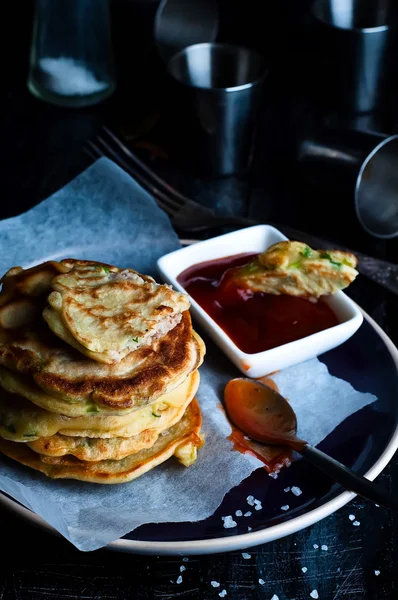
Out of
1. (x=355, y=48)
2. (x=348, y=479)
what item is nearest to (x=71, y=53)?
(x=355, y=48)

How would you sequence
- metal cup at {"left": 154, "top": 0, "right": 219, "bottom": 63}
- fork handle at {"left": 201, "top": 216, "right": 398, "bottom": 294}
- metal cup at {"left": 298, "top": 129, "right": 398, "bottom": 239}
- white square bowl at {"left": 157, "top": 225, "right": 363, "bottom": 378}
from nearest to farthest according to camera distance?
white square bowl at {"left": 157, "top": 225, "right": 363, "bottom": 378} → fork handle at {"left": 201, "top": 216, "right": 398, "bottom": 294} → metal cup at {"left": 298, "top": 129, "right": 398, "bottom": 239} → metal cup at {"left": 154, "top": 0, "right": 219, "bottom": 63}

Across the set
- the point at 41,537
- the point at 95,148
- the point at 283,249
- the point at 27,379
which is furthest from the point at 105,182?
the point at 41,537

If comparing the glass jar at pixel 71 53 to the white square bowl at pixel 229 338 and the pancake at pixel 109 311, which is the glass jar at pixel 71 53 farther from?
the pancake at pixel 109 311

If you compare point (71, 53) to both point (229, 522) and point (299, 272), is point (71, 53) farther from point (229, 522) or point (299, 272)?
point (229, 522)

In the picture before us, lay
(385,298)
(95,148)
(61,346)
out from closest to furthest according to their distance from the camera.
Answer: (61,346), (385,298), (95,148)

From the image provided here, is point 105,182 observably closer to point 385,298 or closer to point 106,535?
point 385,298

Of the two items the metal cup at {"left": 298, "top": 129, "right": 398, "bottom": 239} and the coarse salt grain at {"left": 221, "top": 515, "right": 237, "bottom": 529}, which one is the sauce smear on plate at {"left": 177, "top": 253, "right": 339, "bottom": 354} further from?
the metal cup at {"left": 298, "top": 129, "right": 398, "bottom": 239}

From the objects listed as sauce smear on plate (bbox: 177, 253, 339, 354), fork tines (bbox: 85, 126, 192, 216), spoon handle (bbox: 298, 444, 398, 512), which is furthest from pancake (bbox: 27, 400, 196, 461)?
fork tines (bbox: 85, 126, 192, 216)
